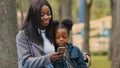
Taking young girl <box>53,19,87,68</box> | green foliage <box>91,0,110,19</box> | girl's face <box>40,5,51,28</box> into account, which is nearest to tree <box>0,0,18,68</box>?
young girl <box>53,19,87,68</box>

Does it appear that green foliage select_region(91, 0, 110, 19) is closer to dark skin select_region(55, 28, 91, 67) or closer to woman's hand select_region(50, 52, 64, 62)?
dark skin select_region(55, 28, 91, 67)

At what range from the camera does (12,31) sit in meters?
5.35

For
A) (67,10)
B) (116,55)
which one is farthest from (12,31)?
(67,10)

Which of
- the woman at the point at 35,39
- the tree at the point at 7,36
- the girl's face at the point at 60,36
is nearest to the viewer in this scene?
the woman at the point at 35,39

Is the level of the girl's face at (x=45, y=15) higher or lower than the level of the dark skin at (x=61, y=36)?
higher

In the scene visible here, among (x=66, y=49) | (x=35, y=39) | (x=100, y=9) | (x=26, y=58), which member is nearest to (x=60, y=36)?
(x=66, y=49)

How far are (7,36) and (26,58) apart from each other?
29.4 inches

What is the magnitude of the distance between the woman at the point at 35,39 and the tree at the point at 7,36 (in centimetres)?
54

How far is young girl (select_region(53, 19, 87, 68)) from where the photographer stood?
16.4ft

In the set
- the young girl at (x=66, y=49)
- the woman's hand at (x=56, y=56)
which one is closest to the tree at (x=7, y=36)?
the young girl at (x=66, y=49)

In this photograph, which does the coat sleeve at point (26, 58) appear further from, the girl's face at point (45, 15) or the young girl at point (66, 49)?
the young girl at point (66, 49)

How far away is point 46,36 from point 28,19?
0.26m

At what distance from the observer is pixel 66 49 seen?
5.21 metres

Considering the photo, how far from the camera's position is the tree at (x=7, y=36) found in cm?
522
